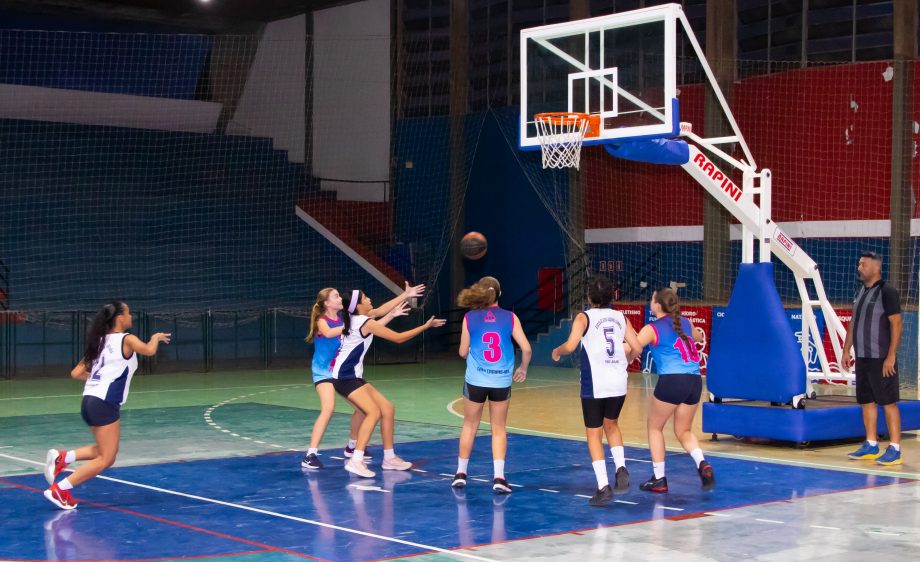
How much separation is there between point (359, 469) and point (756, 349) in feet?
15.6

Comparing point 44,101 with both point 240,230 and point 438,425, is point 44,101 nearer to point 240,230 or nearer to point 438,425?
point 240,230

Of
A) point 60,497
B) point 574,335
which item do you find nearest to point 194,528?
point 60,497

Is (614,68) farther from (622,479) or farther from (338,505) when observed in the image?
(338,505)

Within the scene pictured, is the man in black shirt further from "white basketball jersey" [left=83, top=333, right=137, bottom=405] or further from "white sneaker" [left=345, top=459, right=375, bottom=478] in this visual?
"white basketball jersey" [left=83, top=333, right=137, bottom=405]

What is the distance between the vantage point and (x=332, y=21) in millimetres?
29922

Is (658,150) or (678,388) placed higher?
(658,150)

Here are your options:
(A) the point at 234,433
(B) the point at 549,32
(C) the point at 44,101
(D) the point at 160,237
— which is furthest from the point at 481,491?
(C) the point at 44,101

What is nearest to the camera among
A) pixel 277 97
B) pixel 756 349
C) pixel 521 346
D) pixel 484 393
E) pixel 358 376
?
pixel 521 346

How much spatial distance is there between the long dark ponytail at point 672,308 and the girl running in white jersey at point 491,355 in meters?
1.17

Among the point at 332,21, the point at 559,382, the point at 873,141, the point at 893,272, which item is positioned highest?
the point at 332,21

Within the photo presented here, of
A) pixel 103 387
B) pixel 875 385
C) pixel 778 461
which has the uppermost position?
pixel 103 387

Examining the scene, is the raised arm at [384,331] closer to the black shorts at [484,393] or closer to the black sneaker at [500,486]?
the black shorts at [484,393]

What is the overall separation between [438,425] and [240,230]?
1464 cm

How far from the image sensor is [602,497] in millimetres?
8656
